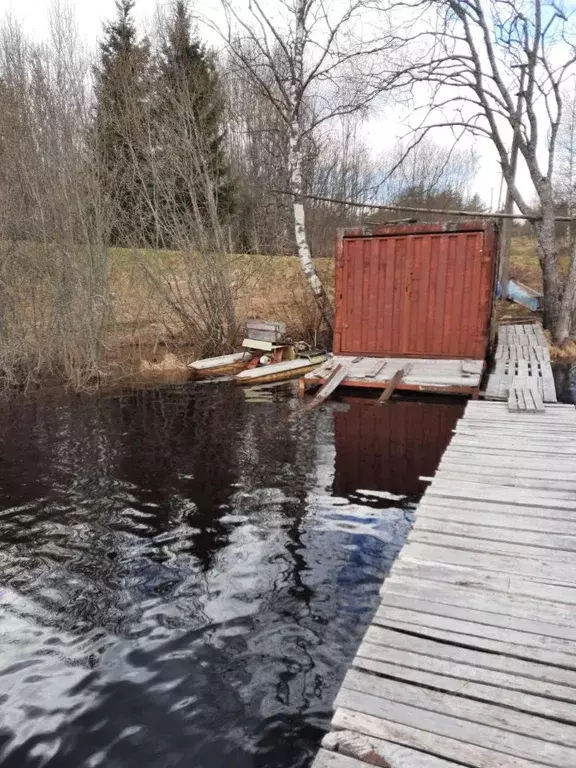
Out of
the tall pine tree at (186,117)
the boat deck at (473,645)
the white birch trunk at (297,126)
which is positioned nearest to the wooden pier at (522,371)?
the boat deck at (473,645)

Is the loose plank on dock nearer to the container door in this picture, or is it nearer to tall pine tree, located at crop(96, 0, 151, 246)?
the container door

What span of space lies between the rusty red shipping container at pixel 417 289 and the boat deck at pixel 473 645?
630 cm

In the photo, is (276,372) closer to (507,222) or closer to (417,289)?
(417,289)

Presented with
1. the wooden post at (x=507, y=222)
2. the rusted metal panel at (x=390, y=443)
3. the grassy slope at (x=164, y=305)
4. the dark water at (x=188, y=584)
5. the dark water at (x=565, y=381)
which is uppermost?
the wooden post at (x=507, y=222)

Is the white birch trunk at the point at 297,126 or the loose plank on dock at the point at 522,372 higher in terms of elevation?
the white birch trunk at the point at 297,126

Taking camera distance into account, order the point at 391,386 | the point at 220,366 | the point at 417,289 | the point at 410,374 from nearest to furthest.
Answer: the point at 391,386
the point at 410,374
the point at 417,289
the point at 220,366

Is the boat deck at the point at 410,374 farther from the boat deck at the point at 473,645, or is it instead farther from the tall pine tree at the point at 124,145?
the tall pine tree at the point at 124,145

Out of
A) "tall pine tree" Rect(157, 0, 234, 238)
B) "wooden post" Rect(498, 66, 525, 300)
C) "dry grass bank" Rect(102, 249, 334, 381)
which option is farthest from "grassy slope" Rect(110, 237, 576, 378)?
"wooden post" Rect(498, 66, 525, 300)

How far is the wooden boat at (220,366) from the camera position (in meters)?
12.5

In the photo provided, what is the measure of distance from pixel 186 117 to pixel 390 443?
982 cm

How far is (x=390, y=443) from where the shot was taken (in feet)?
25.1

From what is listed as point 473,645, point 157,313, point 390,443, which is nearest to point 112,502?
point 390,443

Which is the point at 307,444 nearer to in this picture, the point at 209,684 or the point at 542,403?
the point at 542,403

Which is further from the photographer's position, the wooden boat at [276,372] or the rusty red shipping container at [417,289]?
the wooden boat at [276,372]
